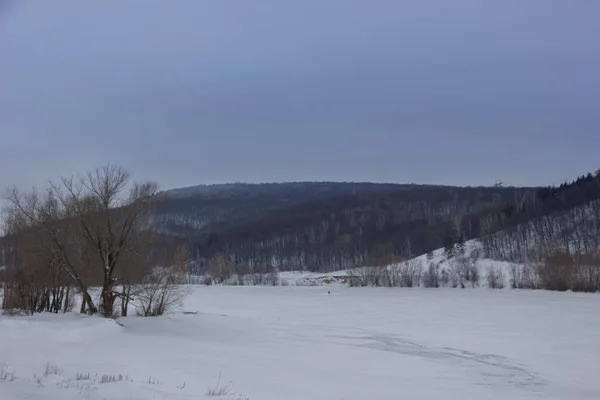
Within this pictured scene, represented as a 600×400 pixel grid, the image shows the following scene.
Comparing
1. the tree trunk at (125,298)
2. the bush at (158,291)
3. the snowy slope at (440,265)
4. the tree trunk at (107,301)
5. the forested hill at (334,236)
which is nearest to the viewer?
the tree trunk at (107,301)

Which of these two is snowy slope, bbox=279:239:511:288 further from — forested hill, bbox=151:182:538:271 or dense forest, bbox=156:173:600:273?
forested hill, bbox=151:182:538:271

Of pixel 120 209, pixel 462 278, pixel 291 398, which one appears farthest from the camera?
pixel 462 278

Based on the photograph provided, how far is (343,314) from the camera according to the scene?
45344mm

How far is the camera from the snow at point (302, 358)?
526 inches

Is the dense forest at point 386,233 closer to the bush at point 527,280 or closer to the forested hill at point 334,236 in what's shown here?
the forested hill at point 334,236

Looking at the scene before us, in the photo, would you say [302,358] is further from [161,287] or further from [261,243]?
[261,243]

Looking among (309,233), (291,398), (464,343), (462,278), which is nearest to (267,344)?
(464,343)

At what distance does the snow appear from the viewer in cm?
1335

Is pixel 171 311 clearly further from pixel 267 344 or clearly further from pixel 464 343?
pixel 464 343

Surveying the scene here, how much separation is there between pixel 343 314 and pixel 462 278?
1880 inches

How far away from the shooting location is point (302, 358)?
837 inches

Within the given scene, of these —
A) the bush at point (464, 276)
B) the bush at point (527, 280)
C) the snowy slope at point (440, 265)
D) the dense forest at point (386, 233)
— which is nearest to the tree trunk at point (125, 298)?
the bush at point (527, 280)

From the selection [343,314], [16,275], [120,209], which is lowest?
[343,314]

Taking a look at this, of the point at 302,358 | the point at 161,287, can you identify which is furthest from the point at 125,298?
the point at 302,358
